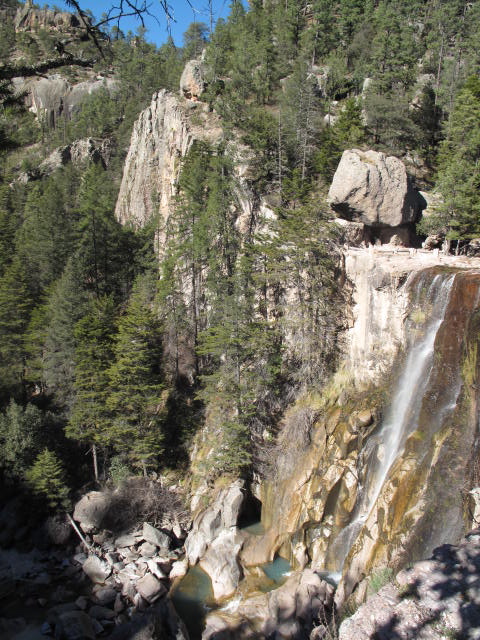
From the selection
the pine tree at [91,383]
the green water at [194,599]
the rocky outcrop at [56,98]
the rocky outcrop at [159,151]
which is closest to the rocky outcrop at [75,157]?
the rocky outcrop at [159,151]

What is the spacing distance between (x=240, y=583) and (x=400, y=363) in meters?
10.7

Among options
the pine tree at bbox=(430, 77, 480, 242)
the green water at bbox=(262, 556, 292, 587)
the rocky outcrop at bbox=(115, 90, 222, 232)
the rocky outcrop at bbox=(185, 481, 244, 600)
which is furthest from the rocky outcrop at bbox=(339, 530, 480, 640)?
the rocky outcrop at bbox=(115, 90, 222, 232)

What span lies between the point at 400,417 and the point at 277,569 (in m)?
7.85

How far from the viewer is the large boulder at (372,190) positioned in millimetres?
23734

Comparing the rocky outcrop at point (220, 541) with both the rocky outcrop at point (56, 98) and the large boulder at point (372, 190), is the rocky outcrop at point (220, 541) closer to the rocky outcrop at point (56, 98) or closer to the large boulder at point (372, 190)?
the large boulder at point (372, 190)

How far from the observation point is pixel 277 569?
16719mm

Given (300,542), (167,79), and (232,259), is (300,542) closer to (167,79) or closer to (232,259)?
(232,259)

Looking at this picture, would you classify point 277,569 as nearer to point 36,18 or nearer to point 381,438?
point 381,438

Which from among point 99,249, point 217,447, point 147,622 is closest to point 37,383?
point 99,249

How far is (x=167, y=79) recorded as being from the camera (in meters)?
49.5

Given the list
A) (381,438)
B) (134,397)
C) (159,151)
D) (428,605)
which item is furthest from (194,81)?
(428,605)

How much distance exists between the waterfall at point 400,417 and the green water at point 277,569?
2.31m

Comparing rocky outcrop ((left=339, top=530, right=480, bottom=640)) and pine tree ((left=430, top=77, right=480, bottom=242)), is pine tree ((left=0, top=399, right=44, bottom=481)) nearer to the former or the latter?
rocky outcrop ((left=339, top=530, right=480, bottom=640))

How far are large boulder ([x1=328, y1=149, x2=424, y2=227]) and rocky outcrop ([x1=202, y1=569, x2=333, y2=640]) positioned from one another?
18511 millimetres
